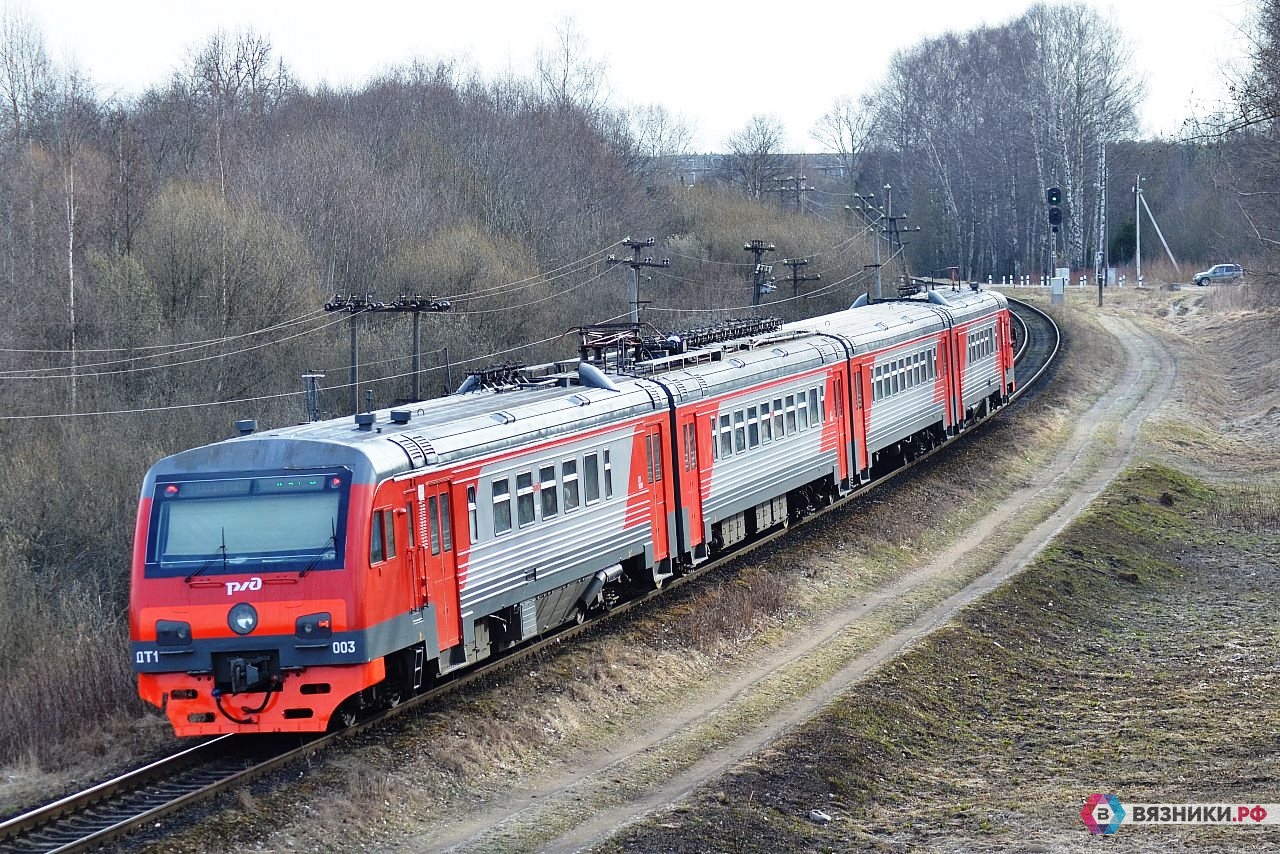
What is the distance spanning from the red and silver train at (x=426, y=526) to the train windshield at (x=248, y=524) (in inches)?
0.7

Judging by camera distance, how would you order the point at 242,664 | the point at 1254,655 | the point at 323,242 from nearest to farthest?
1. the point at 242,664
2. the point at 1254,655
3. the point at 323,242

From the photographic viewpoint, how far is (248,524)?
12.6 m

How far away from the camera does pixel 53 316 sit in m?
41.3

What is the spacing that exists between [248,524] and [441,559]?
194 centimetres

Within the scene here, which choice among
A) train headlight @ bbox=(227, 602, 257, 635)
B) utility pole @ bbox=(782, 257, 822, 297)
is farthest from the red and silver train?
utility pole @ bbox=(782, 257, 822, 297)

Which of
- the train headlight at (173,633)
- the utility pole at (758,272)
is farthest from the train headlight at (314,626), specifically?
the utility pole at (758,272)

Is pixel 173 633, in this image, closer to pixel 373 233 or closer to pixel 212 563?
pixel 212 563

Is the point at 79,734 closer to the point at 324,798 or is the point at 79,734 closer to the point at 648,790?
the point at 324,798

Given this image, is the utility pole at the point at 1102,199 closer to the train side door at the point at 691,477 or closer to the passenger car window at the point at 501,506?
the train side door at the point at 691,477

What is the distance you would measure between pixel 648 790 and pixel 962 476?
17.2 metres

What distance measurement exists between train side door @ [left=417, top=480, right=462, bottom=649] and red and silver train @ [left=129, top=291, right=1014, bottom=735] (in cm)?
2

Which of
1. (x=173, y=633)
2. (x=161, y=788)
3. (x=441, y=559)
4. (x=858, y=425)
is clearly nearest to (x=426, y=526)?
(x=441, y=559)

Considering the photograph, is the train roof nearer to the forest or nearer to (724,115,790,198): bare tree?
the forest

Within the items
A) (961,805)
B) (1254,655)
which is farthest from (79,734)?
(1254,655)
